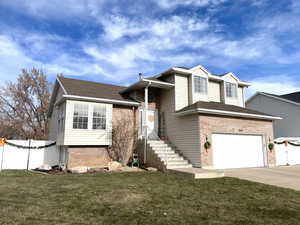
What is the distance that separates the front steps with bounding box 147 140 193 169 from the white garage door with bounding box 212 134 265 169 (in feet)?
6.05

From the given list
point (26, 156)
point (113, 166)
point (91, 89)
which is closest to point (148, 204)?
point (113, 166)

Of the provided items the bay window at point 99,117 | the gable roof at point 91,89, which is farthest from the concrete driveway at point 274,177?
the gable roof at point 91,89

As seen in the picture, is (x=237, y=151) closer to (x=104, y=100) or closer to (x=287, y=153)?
(x=287, y=153)

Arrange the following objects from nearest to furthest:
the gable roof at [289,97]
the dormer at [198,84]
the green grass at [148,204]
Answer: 1. the green grass at [148,204]
2. the dormer at [198,84]
3. the gable roof at [289,97]

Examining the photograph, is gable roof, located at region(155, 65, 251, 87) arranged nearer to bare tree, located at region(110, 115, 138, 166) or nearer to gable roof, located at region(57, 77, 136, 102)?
gable roof, located at region(57, 77, 136, 102)

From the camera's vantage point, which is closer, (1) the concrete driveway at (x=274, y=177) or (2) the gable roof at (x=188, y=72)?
(1) the concrete driveway at (x=274, y=177)

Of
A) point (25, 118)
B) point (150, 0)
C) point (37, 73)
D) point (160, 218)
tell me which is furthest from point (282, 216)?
point (37, 73)

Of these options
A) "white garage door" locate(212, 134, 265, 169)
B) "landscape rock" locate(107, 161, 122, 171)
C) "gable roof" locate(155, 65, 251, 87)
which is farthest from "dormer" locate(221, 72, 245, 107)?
"landscape rock" locate(107, 161, 122, 171)

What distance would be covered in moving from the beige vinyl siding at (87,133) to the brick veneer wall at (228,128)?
543 cm

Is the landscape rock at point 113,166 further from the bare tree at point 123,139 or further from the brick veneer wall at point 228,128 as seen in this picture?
the brick veneer wall at point 228,128

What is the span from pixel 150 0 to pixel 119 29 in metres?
2.42

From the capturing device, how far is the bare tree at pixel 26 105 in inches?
864

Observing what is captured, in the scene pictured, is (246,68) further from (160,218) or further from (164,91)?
(160,218)

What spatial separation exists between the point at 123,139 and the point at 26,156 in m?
5.73
